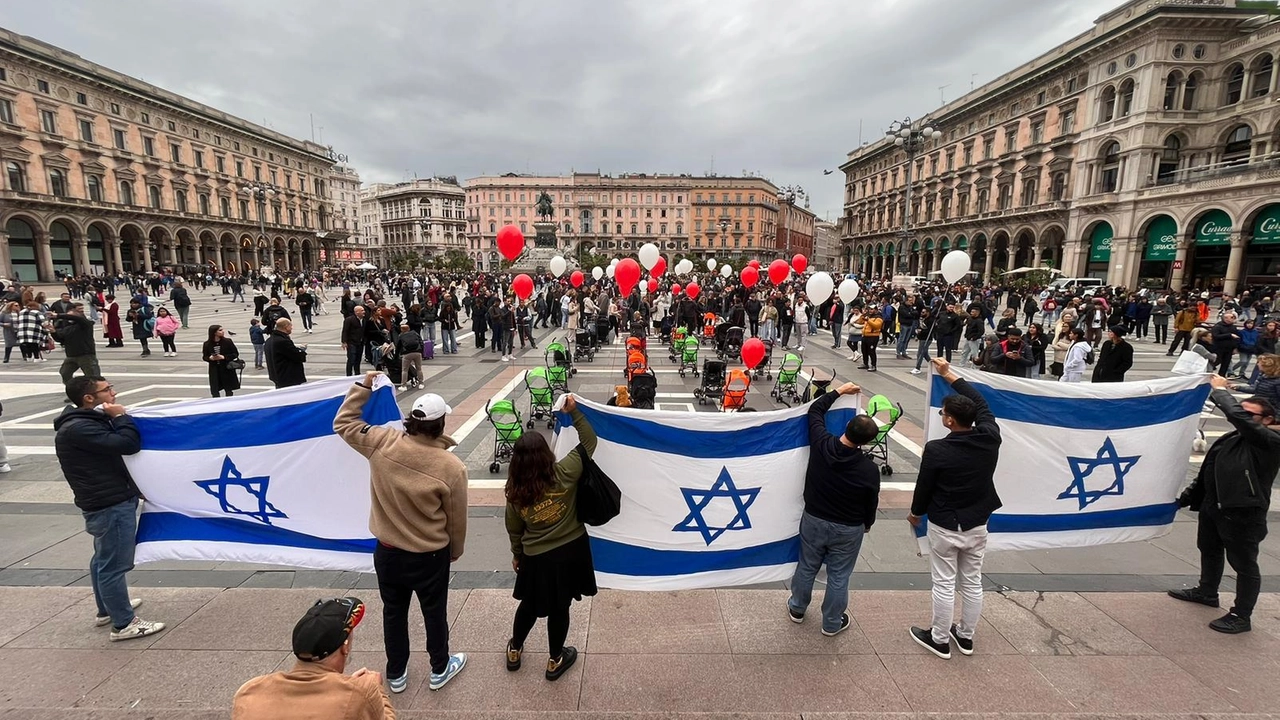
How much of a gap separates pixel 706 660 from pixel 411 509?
213 cm

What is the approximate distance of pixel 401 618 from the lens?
121 inches

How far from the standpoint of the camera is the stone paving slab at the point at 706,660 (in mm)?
3176

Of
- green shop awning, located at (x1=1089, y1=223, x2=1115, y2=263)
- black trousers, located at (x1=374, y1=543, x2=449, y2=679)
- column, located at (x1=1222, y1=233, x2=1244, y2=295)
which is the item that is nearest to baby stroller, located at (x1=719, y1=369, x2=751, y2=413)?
black trousers, located at (x1=374, y1=543, x2=449, y2=679)

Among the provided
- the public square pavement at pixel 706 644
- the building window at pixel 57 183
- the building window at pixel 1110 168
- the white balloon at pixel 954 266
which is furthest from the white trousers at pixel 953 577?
the building window at pixel 57 183

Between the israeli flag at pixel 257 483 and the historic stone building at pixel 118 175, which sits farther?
the historic stone building at pixel 118 175

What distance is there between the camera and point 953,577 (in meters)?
3.55

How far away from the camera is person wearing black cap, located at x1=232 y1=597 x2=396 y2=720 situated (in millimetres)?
1668

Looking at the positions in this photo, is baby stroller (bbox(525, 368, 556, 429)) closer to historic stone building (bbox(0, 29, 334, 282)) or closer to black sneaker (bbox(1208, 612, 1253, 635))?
black sneaker (bbox(1208, 612, 1253, 635))

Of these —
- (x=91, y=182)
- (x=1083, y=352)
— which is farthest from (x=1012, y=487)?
(x=91, y=182)

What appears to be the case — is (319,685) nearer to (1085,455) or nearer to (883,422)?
(1085,455)

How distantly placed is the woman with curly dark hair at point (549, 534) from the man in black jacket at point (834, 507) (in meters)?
1.47

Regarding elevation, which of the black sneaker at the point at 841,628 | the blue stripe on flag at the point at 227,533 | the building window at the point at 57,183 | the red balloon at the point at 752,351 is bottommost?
the black sneaker at the point at 841,628

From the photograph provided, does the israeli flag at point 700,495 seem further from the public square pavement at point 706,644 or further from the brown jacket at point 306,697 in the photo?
the brown jacket at point 306,697

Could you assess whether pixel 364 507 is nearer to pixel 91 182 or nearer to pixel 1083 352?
pixel 1083 352
